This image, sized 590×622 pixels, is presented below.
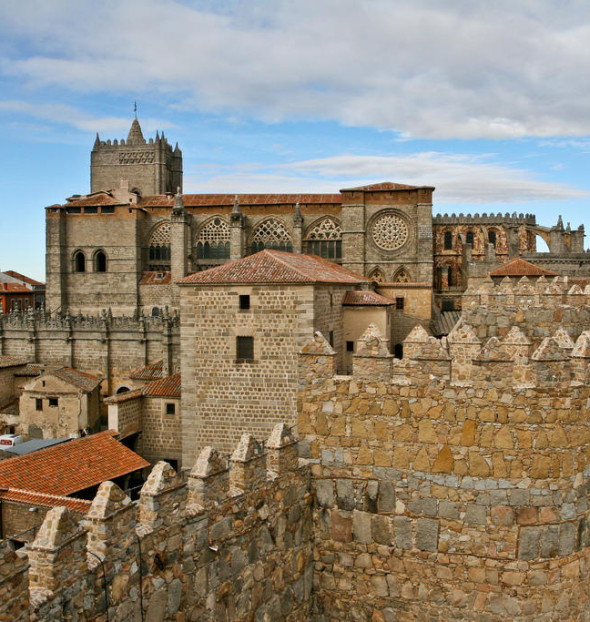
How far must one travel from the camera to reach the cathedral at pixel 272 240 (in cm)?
3762

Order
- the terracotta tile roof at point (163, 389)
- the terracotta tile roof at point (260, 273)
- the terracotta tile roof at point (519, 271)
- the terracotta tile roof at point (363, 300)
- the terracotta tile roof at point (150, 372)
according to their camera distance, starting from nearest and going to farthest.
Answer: the terracotta tile roof at point (260, 273), the terracotta tile roof at point (363, 300), the terracotta tile roof at point (163, 389), the terracotta tile roof at point (150, 372), the terracotta tile roof at point (519, 271)

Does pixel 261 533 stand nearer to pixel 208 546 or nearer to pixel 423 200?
pixel 208 546

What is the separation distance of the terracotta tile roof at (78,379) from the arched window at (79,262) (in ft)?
51.5

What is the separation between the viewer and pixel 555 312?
8.34 m

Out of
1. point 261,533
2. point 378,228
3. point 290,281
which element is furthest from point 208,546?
point 378,228

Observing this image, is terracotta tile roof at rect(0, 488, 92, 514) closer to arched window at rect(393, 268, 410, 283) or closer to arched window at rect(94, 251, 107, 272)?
arched window at rect(393, 268, 410, 283)

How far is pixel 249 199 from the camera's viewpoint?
1634 inches

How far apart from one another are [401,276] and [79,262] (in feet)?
70.3

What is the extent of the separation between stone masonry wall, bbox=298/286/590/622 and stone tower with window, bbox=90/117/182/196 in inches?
2012

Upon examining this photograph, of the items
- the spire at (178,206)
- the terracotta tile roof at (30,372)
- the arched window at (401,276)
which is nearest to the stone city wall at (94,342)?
the terracotta tile roof at (30,372)

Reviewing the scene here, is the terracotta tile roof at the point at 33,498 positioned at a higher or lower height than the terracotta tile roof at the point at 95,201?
lower

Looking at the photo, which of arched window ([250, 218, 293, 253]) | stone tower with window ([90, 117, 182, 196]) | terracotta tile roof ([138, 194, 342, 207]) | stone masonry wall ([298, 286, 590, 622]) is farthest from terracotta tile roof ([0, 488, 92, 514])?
stone tower with window ([90, 117, 182, 196])

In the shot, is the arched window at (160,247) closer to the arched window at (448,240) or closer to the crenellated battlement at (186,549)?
the arched window at (448,240)

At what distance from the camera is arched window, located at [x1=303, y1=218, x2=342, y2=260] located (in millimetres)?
39531
